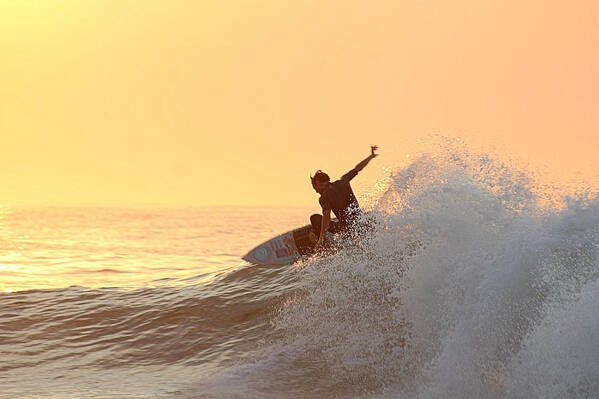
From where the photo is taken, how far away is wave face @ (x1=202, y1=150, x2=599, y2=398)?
648 cm

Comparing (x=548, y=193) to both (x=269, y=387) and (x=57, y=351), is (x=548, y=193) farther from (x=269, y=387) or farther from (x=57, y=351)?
(x=57, y=351)

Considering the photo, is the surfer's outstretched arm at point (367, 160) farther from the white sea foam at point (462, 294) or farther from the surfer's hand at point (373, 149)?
the white sea foam at point (462, 294)

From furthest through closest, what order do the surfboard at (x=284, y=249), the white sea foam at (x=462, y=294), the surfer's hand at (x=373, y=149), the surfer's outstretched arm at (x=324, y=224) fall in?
the surfboard at (x=284, y=249), the surfer's hand at (x=373, y=149), the surfer's outstretched arm at (x=324, y=224), the white sea foam at (x=462, y=294)

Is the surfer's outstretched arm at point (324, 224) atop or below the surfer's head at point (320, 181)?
below

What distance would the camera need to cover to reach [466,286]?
744cm

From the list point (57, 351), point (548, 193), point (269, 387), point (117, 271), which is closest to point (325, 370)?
point (269, 387)

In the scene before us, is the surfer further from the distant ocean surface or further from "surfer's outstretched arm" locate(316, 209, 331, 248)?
the distant ocean surface

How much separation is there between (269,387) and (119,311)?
5.76 m

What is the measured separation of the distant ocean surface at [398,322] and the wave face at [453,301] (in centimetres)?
2

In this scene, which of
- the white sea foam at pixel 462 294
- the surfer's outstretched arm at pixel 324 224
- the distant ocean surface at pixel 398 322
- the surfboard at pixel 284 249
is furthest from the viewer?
the surfboard at pixel 284 249

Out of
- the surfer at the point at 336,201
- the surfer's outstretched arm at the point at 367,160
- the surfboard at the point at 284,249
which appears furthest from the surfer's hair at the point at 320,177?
the surfboard at the point at 284,249

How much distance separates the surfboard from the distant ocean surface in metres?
1.55

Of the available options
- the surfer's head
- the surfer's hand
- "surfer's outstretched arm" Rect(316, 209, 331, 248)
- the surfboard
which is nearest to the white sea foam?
"surfer's outstretched arm" Rect(316, 209, 331, 248)

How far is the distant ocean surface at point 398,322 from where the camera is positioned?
668 centimetres
